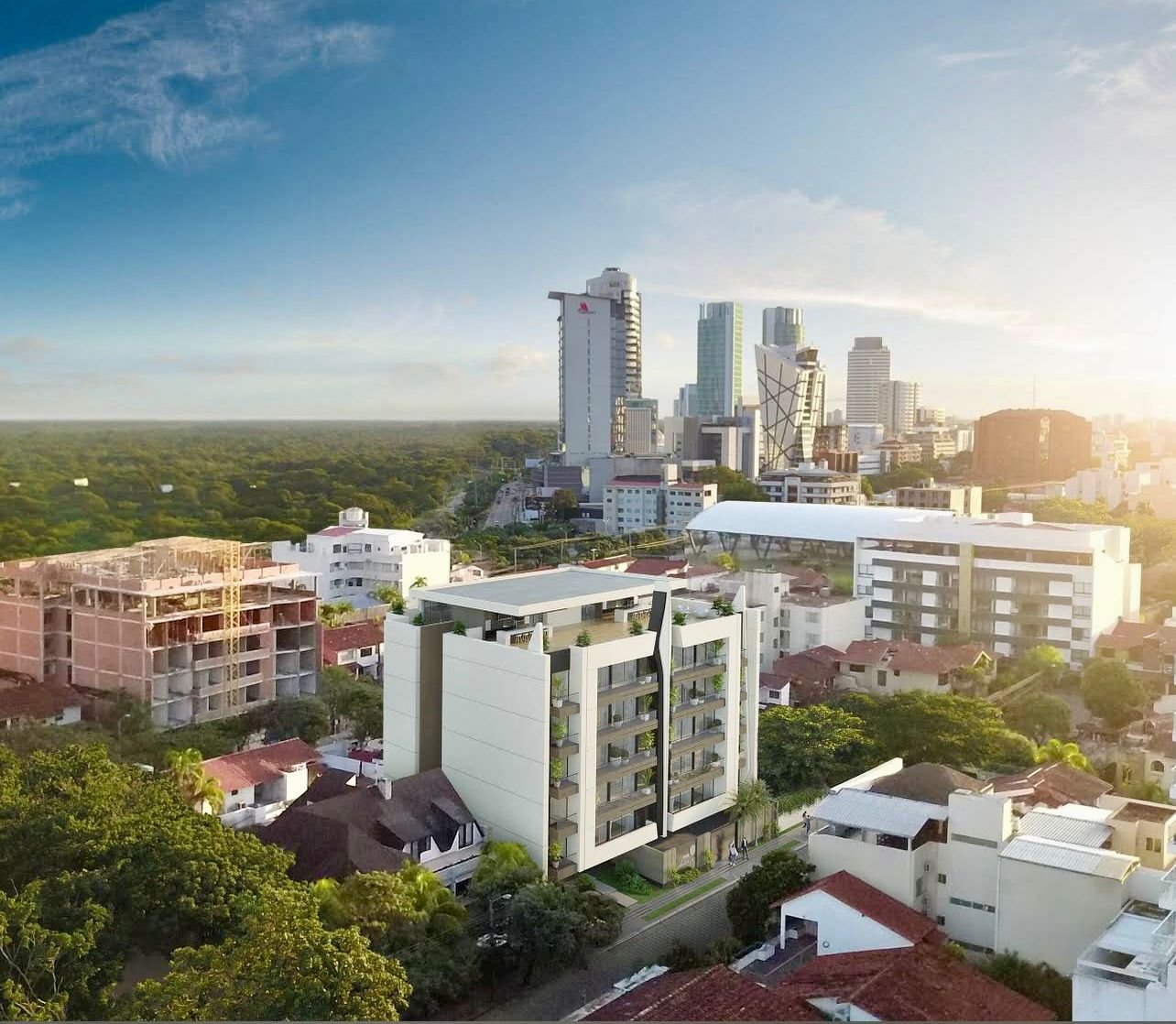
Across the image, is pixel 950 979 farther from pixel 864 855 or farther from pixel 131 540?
pixel 131 540

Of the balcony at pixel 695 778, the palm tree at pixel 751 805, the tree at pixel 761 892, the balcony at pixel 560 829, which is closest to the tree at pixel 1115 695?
the palm tree at pixel 751 805

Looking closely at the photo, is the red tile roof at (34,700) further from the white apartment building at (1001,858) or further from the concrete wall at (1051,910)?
the concrete wall at (1051,910)

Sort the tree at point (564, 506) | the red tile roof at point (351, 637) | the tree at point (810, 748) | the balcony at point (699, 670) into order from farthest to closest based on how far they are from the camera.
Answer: the tree at point (564, 506) → the red tile roof at point (351, 637) → the tree at point (810, 748) → the balcony at point (699, 670)

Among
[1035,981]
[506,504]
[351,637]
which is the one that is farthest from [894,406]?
[1035,981]

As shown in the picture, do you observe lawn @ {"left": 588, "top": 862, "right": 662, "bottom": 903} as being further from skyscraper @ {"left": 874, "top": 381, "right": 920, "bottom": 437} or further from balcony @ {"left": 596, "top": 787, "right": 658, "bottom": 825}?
skyscraper @ {"left": 874, "top": 381, "right": 920, "bottom": 437}

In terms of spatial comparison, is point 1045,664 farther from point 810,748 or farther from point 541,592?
point 541,592
